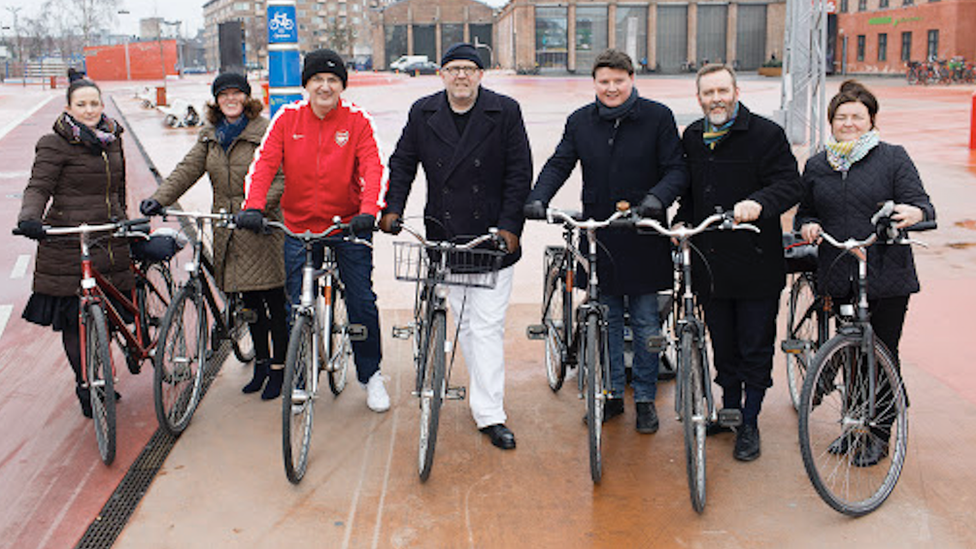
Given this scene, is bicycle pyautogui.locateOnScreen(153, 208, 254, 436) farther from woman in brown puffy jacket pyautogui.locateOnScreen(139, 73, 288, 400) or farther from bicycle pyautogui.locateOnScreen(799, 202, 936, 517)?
bicycle pyautogui.locateOnScreen(799, 202, 936, 517)

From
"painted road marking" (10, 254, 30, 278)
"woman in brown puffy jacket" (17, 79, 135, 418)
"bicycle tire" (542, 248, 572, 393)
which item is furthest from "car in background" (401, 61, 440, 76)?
"woman in brown puffy jacket" (17, 79, 135, 418)

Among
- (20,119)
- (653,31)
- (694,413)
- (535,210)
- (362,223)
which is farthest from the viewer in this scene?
(653,31)

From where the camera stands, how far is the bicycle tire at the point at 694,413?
4.09 meters

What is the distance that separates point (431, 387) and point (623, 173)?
4.81 ft

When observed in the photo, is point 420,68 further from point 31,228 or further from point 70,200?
point 31,228

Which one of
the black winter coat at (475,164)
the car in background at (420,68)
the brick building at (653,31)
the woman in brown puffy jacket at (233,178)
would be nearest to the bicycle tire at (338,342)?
the woman in brown puffy jacket at (233,178)

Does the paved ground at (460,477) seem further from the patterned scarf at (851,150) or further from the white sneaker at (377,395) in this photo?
Result: the patterned scarf at (851,150)

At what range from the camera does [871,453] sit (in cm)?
452

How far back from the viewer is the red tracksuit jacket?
16.2 ft

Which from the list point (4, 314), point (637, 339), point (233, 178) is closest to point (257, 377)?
point (233, 178)

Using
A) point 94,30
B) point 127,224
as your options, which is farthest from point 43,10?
point 127,224

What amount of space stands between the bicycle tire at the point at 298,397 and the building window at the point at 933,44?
51.9 meters

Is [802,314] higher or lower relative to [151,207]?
lower

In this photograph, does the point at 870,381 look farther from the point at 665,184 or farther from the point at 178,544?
the point at 178,544
